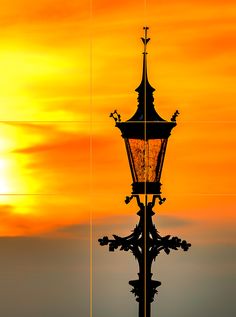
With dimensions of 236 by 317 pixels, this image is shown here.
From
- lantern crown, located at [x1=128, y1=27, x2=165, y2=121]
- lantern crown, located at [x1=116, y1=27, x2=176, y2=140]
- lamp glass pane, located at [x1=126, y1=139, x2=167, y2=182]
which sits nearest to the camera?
lamp glass pane, located at [x1=126, y1=139, x2=167, y2=182]

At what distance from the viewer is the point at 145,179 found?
8531 millimetres

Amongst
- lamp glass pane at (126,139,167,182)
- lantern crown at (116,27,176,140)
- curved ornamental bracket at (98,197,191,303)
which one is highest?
lantern crown at (116,27,176,140)

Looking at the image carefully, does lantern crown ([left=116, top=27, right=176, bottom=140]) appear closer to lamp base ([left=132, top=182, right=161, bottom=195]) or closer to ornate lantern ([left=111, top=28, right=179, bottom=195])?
ornate lantern ([left=111, top=28, right=179, bottom=195])

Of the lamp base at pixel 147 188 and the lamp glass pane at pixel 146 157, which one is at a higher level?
the lamp glass pane at pixel 146 157

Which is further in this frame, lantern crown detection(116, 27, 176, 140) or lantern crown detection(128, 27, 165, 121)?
lantern crown detection(128, 27, 165, 121)

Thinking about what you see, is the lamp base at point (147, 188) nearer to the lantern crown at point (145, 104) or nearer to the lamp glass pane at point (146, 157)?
the lamp glass pane at point (146, 157)

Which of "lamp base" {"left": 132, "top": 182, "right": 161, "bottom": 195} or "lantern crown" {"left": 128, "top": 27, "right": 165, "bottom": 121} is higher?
"lantern crown" {"left": 128, "top": 27, "right": 165, "bottom": 121}

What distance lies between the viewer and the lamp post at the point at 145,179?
333 inches

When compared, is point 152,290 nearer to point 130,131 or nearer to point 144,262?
point 144,262

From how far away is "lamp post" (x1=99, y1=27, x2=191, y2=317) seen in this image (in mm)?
8453

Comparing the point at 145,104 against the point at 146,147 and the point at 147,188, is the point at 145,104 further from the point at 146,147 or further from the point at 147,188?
the point at 147,188

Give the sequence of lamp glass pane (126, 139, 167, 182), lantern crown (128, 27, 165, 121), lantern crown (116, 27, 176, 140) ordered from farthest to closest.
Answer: lantern crown (128, 27, 165, 121) → lantern crown (116, 27, 176, 140) → lamp glass pane (126, 139, 167, 182)

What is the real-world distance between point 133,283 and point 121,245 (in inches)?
15.9

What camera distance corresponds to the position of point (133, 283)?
8.98m
